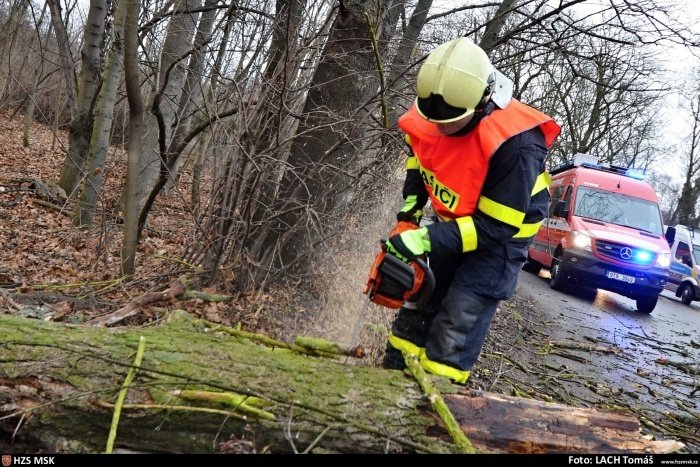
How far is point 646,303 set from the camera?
9211mm

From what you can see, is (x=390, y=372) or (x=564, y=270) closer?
(x=390, y=372)

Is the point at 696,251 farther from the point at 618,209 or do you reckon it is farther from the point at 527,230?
the point at 527,230

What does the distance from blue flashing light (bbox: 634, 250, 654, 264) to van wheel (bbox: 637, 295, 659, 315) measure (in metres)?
0.80

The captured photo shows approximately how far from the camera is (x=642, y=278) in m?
8.66

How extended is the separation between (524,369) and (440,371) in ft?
7.68

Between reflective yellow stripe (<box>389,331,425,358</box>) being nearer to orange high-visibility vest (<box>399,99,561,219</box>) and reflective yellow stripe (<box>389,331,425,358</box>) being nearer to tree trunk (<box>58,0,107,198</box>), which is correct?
orange high-visibility vest (<box>399,99,561,219</box>)

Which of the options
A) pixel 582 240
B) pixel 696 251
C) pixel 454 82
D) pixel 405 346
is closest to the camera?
pixel 454 82

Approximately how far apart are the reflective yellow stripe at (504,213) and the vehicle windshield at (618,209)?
8082 millimetres

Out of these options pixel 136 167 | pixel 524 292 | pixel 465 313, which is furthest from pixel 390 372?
pixel 524 292

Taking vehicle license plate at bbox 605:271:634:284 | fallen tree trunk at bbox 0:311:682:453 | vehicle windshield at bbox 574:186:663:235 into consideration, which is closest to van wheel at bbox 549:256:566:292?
vehicle license plate at bbox 605:271:634:284

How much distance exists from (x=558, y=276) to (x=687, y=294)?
24.2 ft

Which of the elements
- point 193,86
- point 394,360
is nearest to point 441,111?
point 394,360

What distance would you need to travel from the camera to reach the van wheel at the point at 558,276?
379 inches

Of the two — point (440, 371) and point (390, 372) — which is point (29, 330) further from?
point (440, 371)
